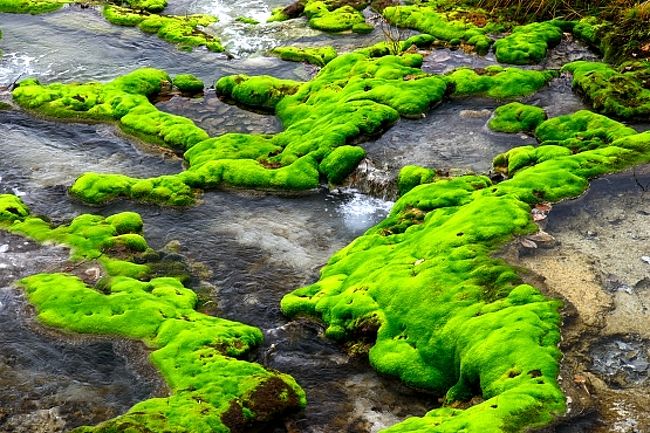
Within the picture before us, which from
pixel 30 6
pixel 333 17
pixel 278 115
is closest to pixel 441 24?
pixel 333 17

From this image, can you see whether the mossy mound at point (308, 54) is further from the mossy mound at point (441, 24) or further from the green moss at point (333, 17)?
the mossy mound at point (441, 24)

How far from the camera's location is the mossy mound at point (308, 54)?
94.2 ft

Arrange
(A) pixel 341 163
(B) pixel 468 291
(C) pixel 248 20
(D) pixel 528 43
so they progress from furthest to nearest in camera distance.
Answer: (C) pixel 248 20, (D) pixel 528 43, (A) pixel 341 163, (B) pixel 468 291

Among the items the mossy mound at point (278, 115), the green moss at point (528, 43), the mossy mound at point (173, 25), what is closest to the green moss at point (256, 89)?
the mossy mound at point (278, 115)

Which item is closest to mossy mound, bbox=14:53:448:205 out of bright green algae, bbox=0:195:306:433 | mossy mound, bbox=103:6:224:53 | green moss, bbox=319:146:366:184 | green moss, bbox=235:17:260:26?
green moss, bbox=319:146:366:184

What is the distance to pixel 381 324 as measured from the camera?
46.9ft

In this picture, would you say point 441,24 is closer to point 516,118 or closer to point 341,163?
point 516,118

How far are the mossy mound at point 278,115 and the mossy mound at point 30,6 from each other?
10.2m

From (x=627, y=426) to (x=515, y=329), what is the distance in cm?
241

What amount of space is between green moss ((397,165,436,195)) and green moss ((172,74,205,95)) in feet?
35.5

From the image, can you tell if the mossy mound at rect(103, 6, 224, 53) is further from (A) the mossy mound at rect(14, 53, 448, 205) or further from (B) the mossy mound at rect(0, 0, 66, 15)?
(A) the mossy mound at rect(14, 53, 448, 205)

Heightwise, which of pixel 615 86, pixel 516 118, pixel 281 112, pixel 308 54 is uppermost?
pixel 615 86

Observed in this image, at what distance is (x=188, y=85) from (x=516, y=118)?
12350 mm

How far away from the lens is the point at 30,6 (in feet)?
117
